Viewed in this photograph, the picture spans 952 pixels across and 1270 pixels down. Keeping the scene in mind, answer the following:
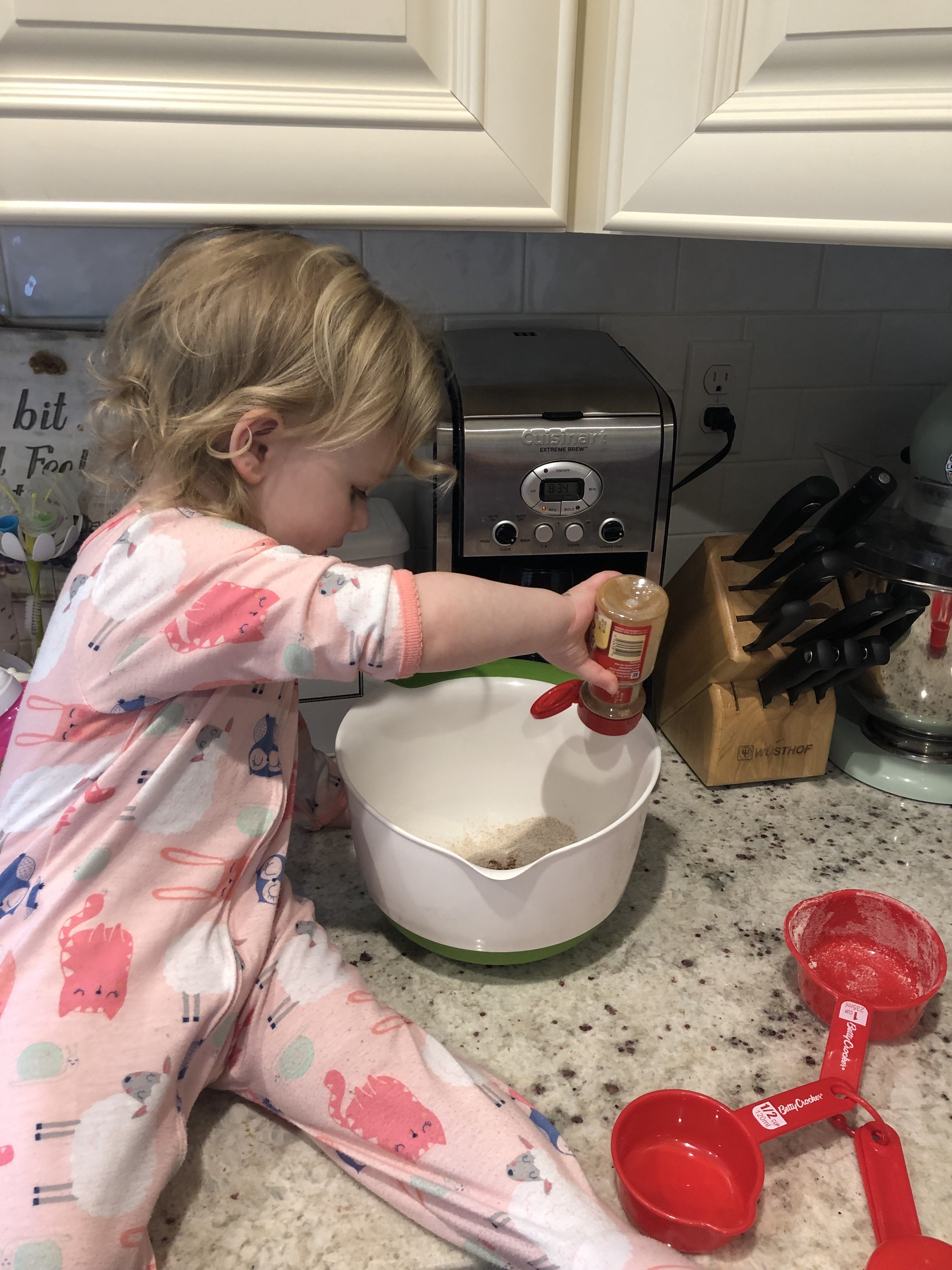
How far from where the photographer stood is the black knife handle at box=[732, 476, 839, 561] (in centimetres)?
85

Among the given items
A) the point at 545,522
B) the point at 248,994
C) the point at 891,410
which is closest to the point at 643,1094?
the point at 248,994

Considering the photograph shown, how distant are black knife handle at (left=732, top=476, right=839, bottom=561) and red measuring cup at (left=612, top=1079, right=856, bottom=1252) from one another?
1.60 feet

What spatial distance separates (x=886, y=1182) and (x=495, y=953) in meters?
0.30

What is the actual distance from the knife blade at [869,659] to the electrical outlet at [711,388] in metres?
0.42

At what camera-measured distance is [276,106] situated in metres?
0.64

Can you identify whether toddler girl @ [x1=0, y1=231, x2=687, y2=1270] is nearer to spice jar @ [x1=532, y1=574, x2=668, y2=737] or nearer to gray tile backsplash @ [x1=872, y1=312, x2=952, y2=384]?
spice jar @ [x1=532, y1=574, x2=668, y2=737]

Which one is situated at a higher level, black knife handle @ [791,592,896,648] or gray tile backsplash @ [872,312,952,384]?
gray tile backsplash @ [872,312,952,384]

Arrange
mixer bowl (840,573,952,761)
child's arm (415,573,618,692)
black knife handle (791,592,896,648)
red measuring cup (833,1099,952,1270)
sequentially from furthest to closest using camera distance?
1. mixer bowl (840,573,952,761)
2. black knife handle (791,592,896,648)
3. child's arm (415,573,618,692)
4. red measuring cup (833,1099,952,1270)

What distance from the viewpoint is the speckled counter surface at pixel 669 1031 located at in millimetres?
581

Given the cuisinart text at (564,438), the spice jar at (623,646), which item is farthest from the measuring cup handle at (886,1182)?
the cuisinart text at (564,438)

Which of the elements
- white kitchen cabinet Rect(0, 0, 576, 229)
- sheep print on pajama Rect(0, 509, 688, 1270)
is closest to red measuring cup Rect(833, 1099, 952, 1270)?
sheep print on pajama Rect(0, 509, 688, 1270)

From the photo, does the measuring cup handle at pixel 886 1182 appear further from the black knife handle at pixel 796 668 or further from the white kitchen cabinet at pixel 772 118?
the white kitchen cabinet at pixel 772 118

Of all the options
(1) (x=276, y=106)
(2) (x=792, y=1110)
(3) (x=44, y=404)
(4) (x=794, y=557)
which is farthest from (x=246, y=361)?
(2) (x=792, y=1110)

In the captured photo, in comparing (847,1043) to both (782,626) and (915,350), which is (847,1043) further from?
(915,350)
